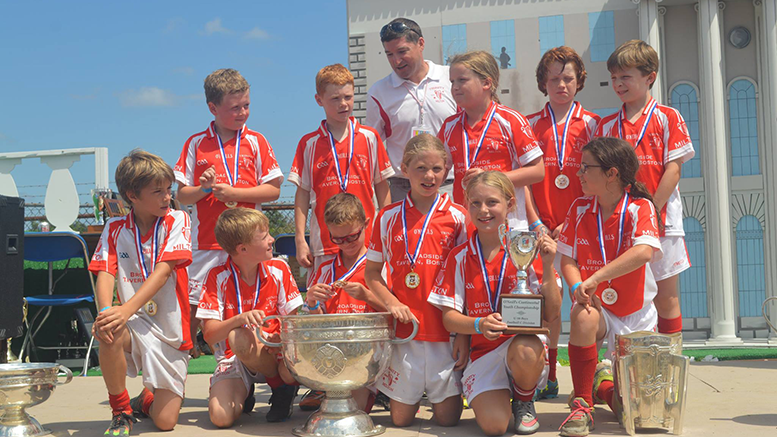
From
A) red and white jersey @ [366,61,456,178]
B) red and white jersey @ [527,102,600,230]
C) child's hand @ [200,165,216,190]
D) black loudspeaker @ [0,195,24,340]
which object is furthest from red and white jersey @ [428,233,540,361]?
black loudspeaker @ [0,195,24,340]

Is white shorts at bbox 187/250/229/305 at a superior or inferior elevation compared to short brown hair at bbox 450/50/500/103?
inferior

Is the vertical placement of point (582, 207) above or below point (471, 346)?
above

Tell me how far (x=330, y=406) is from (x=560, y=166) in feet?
6.75

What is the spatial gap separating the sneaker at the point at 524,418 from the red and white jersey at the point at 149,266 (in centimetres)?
184

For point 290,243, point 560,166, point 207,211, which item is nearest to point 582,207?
point 560,166

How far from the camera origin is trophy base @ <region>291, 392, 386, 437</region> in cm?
363

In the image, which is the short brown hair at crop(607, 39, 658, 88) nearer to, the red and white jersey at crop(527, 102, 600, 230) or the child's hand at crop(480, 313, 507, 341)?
the red and white jersey at crop(527, 102, 600, 230)

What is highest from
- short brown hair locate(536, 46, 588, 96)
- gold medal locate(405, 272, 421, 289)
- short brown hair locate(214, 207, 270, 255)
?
short brown hair locate(536, 46, 588, 96)

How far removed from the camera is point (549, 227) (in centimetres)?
471

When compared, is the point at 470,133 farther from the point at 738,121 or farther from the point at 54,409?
the point at 738,121

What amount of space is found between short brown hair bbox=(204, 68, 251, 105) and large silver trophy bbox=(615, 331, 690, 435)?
2.90 metres

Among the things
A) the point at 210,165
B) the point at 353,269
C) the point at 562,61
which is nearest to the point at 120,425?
the point at 353,269

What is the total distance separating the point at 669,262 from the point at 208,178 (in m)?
2.76

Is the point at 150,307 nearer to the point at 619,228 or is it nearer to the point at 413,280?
the point at 413,280
